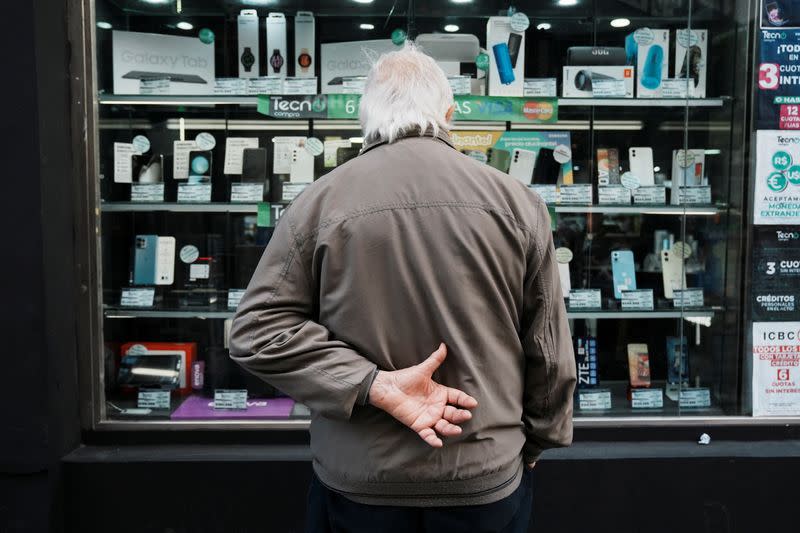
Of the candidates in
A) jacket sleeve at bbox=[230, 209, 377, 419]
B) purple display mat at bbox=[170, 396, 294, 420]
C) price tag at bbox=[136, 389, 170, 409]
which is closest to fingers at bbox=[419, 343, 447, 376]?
jacket sleeve at bbox=[230, 209, 377, 419]

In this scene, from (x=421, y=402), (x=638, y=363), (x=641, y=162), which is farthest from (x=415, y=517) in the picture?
(x=641, y=162)

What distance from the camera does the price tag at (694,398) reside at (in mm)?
3400

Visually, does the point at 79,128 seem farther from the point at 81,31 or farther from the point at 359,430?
the point at 359,430

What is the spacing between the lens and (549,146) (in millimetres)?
3590

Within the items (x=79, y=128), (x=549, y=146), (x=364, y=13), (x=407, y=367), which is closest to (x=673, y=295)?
(x=549, y=146)

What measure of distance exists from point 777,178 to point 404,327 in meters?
2.37

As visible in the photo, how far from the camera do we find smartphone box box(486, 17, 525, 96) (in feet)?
11.5

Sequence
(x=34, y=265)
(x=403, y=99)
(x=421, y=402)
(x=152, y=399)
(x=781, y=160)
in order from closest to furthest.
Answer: (x=421, y=402) < (x=403, y=99) < (x=34, y=265) < (x=781, y=160) < (x=152, y=399)

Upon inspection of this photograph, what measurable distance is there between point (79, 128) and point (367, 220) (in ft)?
6.35

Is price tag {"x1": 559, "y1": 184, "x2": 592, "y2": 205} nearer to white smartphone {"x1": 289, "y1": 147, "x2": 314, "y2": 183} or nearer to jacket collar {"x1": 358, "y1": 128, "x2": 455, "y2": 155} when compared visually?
white smartphone {"x1": 289, "y1": 147, "x2": 314, "y2": 183}

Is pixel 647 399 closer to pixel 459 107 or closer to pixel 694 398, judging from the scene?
pixel 694 398

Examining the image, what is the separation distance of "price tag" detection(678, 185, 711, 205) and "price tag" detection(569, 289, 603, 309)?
628mm

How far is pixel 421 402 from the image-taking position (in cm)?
158

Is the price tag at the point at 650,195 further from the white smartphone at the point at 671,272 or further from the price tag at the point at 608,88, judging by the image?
the price tag at the point at 608,88
